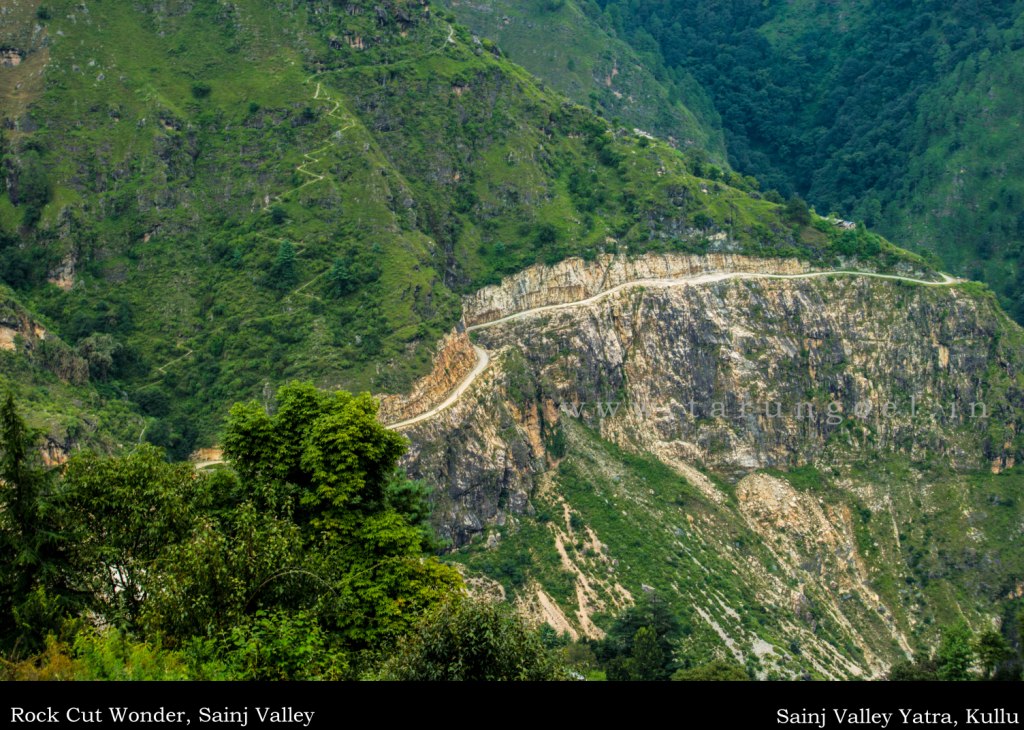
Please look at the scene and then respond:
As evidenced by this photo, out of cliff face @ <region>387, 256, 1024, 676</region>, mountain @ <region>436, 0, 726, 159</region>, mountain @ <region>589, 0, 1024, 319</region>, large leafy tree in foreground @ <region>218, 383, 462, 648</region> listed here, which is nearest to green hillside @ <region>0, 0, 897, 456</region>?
cliff face @ <region>387, 256, 1024, 676</region>

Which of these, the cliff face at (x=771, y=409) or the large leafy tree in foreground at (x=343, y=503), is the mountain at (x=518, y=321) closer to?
the cliff face at (x=771, y=409)

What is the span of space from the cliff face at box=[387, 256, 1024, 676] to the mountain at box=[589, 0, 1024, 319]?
40834 millimetres

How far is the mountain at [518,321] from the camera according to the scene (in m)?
81.4

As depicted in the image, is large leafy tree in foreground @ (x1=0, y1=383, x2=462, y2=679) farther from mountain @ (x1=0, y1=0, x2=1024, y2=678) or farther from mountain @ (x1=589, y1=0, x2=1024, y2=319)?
mountain @ (x1=589, y1=0, x2=1024, y2=319)

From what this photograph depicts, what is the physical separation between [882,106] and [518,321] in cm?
10448

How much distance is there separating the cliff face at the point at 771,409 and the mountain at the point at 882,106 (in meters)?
40.8

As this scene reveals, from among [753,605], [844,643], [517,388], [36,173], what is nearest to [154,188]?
[36,173]

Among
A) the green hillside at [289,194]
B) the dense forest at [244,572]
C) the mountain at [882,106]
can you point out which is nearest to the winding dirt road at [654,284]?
the green hillside at [289,194]

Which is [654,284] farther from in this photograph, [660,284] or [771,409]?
[771,409]

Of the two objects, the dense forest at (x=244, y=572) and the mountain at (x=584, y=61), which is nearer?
the dense forest at (x=244, y=572)

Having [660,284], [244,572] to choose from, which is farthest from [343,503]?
[660,284]

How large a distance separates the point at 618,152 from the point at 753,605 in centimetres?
5071

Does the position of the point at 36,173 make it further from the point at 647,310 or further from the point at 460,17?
the point at 460,17

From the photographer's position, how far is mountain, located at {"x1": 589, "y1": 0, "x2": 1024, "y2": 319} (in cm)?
14525
